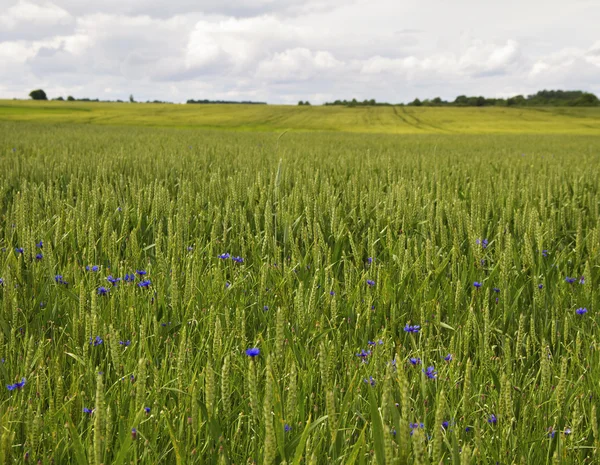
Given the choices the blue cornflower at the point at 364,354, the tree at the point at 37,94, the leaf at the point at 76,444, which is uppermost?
the tree at the point at 37,94

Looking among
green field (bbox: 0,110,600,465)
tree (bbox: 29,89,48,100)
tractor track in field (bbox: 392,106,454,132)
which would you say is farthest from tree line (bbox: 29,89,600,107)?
green field (bbox: 0,110,600,465)

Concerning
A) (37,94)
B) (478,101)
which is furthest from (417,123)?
(37,94)

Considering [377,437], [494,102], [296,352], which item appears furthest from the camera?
[494,102]

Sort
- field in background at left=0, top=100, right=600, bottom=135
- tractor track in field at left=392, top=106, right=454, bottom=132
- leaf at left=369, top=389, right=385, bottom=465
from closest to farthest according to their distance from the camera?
leaf at left=369, top=389, right=385, bottom=465 → field in background at left=0, top=100, right=600, bottom=135 → tractor track in field at left=392, top=106, right=454, bottom=132

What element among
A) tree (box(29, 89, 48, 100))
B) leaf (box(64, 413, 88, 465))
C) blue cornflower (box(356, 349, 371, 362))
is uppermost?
tree (box(29, 89, 48, 100))

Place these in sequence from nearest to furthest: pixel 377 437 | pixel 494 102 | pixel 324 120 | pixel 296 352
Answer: pixel 377 437 < pixel 296 352 < pixel 324 120 < pixel 494 102

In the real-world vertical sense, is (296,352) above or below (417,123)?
below

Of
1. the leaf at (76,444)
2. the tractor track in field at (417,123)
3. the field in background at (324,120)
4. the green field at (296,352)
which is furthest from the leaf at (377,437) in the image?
the tractor track in field at (417,123)

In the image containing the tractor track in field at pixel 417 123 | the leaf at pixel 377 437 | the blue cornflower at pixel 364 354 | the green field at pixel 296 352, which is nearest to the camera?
the leaf at pixel 377 437

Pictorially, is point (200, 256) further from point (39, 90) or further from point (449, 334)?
point (39, 90)

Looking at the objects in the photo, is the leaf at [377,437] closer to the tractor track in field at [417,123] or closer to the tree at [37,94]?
the tractor track in field at [417,123]

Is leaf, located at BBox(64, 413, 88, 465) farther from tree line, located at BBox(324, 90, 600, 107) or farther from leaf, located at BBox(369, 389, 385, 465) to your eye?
tree line, located at BBox(324, 90, 600, 107)

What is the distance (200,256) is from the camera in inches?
105

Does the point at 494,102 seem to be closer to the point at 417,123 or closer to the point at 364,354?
the point at 417,123
